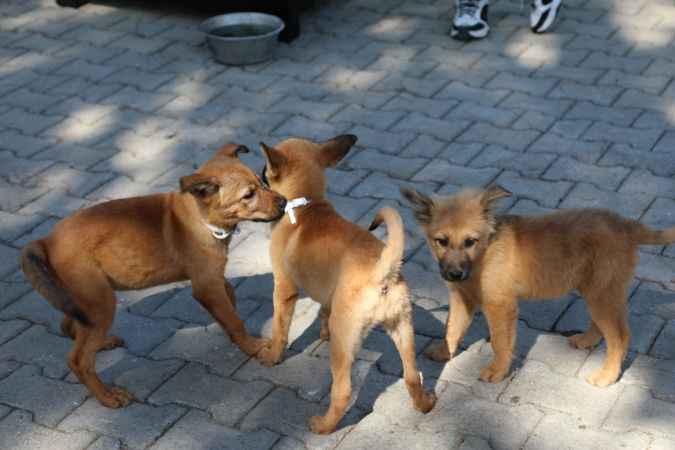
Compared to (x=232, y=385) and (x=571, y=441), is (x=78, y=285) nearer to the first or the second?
(x=232, y=385)

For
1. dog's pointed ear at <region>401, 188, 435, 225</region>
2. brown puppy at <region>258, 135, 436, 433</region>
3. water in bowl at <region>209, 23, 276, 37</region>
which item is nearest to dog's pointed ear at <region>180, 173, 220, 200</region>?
brown puppy at <region>258, 135, 436, 433</region>

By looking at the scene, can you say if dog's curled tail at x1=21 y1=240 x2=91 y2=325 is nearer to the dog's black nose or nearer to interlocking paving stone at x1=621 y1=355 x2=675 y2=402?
the dog's black nose

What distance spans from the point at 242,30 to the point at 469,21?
6.97ft

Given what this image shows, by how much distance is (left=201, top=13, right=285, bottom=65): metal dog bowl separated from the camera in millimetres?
8992

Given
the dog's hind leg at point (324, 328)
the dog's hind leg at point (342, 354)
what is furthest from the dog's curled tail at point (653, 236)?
the dog's hind leg at point (324, 328)

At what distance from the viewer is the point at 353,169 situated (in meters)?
7.45

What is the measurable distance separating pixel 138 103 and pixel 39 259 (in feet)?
12.8

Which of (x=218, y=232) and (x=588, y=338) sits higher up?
(x=218, y=232)

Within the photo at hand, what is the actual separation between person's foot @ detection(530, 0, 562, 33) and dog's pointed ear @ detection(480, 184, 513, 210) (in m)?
4.74

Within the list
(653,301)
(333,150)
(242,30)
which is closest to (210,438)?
(333,150)

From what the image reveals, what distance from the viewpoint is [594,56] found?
8891 mm

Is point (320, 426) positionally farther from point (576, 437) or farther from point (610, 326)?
point (610, 326)

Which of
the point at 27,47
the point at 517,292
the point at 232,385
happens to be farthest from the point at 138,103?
the point at 517,292

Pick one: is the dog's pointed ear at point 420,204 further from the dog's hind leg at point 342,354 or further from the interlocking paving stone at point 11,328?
the interlocking paving stone at point 11,328
